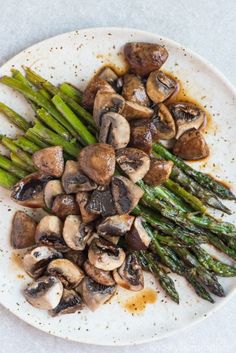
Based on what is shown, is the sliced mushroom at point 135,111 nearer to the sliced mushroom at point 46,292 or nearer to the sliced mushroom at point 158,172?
the sliced mushroom at point 158,172

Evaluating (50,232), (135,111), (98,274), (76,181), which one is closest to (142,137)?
(135,111)

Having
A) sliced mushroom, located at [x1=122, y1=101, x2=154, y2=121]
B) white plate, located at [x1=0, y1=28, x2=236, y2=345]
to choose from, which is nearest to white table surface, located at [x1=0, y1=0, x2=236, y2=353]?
white plate, located at [x1=0, y1=28, x2=236, y2=345]

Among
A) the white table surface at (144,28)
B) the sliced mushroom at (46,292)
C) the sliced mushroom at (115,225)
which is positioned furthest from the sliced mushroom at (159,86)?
the sliced mushroom at (46,292)

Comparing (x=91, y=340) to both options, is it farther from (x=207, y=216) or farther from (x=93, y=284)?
(x=207, y=216)

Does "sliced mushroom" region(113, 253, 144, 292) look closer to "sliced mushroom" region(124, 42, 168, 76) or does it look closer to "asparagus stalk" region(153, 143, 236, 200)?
"asparagus stalk" region(153, 143, 236, 200)

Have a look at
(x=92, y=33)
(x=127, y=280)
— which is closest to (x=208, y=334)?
(x=127, y=280)

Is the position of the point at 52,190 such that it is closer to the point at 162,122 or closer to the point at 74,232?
the point at 74,232

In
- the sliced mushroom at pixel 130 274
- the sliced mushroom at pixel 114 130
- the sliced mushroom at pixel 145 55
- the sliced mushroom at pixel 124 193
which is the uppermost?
the sliced mushroom at pixel 145 55
